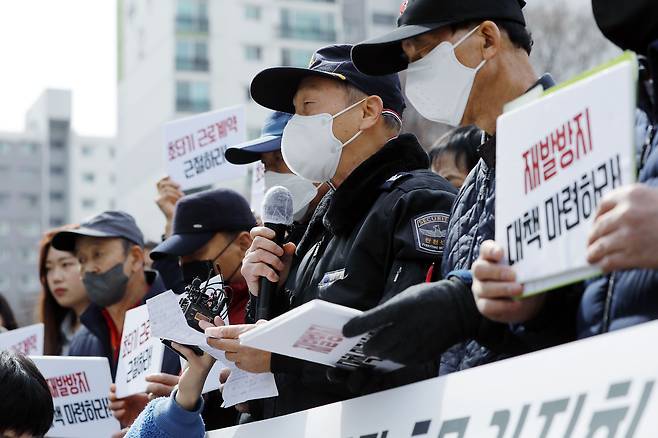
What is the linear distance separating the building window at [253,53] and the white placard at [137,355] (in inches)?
2319

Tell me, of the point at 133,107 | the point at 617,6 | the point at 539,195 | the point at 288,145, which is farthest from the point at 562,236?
the point at 133,107

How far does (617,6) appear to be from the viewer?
8.18 ft

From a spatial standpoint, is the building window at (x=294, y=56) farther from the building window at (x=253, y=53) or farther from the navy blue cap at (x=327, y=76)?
the navy blue cap at (x=327, y=76)

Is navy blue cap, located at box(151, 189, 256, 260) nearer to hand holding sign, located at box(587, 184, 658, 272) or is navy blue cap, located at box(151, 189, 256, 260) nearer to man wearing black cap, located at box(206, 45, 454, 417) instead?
man wearing black cap, located at box(206, 45, 454, 417)

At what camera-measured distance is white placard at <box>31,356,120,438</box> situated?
16.6 ft

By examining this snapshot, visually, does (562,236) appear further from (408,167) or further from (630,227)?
(408,167)

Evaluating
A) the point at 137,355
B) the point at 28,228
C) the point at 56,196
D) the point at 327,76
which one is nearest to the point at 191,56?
the point at 28,228

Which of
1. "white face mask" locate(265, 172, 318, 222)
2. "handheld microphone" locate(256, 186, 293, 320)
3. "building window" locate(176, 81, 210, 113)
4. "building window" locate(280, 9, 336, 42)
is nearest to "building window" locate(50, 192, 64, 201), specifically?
"building window" locate(280, 9, 336, 42)

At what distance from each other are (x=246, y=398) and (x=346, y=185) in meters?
0.69

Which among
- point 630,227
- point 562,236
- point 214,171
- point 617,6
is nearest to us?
point 630,227

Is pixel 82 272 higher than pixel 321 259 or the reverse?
the reverse

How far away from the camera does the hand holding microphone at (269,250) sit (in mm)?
3783

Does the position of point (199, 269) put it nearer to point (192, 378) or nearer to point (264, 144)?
point (264, 144)

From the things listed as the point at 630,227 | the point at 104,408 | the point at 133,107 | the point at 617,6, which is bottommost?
the point at 133,107
